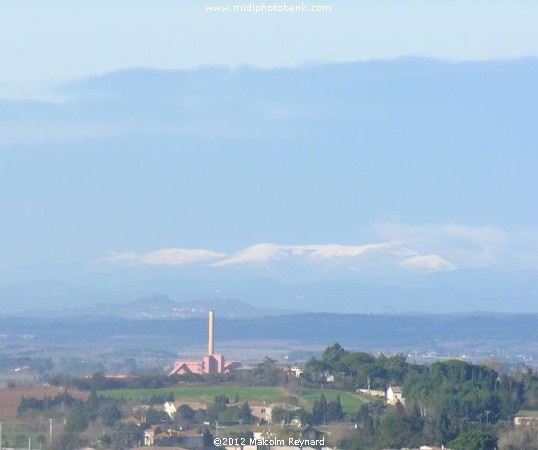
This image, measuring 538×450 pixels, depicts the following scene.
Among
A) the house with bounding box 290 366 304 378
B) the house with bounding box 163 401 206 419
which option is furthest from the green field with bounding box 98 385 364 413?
the house with bounding box 290 366 304 378

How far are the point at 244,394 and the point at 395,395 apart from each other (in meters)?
4.25

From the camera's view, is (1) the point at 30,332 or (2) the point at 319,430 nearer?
(2) the point at 319,430

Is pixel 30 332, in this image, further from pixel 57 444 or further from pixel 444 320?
pixel 57 444

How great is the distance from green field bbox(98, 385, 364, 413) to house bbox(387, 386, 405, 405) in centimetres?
80

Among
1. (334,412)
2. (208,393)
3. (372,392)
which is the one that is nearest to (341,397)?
→ (372,392)

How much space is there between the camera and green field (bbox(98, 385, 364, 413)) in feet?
170

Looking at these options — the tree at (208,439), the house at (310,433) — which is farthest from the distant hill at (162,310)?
the tree at (208,439)

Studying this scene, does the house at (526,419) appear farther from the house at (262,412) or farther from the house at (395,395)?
the house at (262,412)

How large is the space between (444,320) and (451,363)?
109080 mm

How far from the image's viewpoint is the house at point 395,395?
51.3 m

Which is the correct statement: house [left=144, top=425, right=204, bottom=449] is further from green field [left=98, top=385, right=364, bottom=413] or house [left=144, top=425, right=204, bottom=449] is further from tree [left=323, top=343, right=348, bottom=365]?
tree [left=323, top=343, right=348, bottom=365]

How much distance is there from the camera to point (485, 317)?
16838cm

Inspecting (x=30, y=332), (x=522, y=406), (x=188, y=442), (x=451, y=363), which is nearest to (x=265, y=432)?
(x=188, y=442)

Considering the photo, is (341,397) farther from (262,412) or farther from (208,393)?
(262,412)
